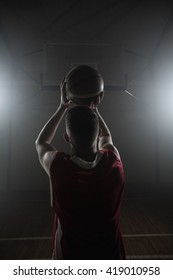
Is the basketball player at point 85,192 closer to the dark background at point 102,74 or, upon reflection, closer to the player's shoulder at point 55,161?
the player's shoulder at point 55,161

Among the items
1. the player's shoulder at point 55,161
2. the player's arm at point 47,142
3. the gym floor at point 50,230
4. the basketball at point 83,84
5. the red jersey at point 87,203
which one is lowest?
the gym floor at point 50,230

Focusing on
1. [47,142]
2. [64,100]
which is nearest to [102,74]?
[64,100]

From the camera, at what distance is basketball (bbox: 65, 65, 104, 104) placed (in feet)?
3.41

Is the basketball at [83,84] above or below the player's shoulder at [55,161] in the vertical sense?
above

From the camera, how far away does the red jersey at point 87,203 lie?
67 cm

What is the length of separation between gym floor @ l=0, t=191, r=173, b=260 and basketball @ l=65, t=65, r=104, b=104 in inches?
63.8

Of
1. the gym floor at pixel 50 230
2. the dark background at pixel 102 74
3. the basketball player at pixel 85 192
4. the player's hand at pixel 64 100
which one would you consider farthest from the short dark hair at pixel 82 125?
the dark background at pixel 102 74

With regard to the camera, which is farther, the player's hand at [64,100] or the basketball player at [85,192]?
the player's hand at [64,100]

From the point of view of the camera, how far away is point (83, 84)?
1.10m

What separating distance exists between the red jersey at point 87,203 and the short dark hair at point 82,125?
0.22 ft

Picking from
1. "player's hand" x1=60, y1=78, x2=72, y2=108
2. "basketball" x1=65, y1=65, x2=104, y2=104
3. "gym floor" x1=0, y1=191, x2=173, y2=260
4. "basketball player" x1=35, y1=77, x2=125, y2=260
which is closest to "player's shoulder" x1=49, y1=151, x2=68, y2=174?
"basketball player" x1=35, y1=77, x2=125, y2=260

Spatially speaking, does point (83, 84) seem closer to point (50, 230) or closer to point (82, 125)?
point (82, 125)

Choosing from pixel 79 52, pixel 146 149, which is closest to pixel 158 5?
pixel 79 52

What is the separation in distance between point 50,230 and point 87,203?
8.02ft
